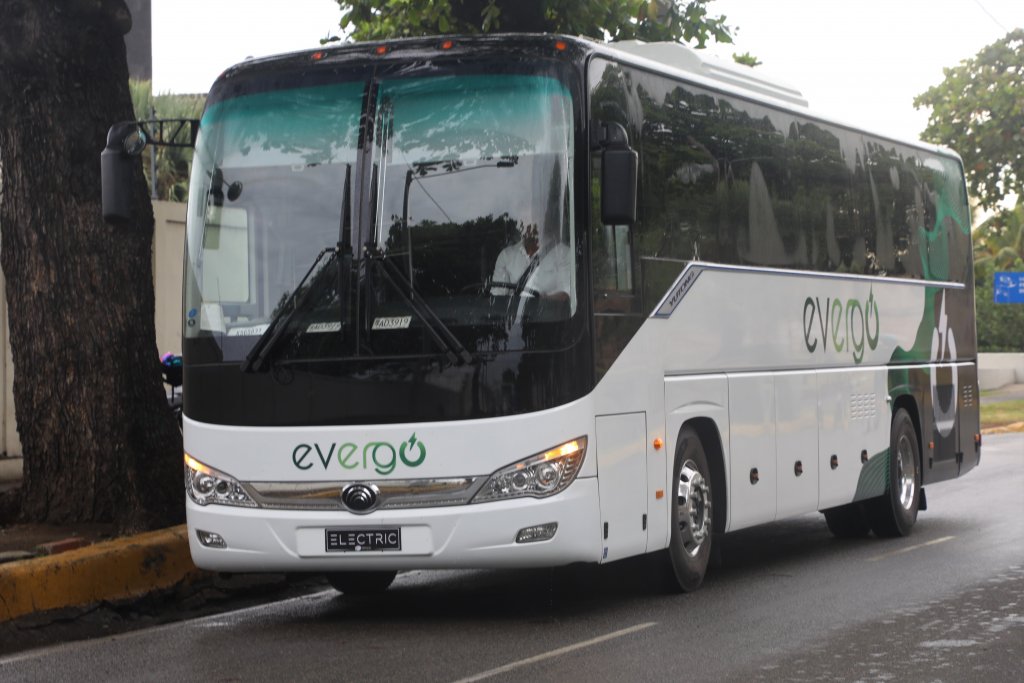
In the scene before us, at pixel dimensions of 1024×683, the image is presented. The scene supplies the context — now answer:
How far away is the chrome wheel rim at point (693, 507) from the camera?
35.5 feet

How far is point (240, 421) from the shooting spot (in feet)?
31.7

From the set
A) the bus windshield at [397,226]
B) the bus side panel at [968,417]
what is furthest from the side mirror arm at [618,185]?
the bus side panel at [968,417]

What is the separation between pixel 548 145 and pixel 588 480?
1874 mm

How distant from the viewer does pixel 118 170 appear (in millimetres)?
10008

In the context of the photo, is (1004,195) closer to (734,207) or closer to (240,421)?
(734,207)

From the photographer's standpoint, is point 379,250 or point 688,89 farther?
point 688,89

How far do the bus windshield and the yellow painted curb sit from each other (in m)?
1.57

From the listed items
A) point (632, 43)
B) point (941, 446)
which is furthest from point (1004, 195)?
point (632, 43)

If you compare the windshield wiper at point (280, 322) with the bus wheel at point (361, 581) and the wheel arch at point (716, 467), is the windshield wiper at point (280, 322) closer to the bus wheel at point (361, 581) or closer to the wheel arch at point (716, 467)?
the bus wheel at point (361, 581)

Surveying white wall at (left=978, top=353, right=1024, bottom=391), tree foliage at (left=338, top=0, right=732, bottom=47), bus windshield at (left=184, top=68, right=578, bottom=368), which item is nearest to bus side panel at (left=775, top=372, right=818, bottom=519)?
bus windshield at (left=184, top=68, right=578, bottom=368)

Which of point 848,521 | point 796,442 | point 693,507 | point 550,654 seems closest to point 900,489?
point 848,521

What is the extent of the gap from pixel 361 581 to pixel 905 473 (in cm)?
585

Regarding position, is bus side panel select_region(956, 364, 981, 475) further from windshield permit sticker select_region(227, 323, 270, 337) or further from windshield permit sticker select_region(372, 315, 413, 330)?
windshield permit sticker select_region(227, 323, 270, 337)

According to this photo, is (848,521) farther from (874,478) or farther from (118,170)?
(118,170)
